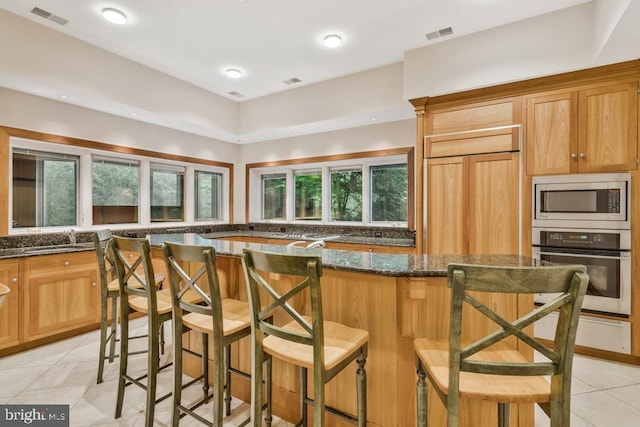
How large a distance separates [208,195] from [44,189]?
230 centimetres

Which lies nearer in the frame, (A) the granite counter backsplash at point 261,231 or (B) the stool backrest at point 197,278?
(B) the stool backrest at point 197,278

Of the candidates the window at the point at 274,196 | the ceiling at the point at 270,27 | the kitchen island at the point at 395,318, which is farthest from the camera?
the window at the point at 274,196

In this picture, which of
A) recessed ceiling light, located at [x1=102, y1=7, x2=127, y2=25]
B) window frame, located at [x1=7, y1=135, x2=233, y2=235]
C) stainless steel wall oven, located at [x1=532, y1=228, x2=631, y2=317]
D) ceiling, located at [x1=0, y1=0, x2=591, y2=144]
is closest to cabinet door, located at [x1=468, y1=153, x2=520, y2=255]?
stainless steel wall oven, located at [x1=532, y1=228, x2=631, y2=317]

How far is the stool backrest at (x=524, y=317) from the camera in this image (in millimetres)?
1022

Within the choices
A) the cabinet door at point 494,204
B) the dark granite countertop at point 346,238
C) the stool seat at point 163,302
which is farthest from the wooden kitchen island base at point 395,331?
the dark granite countertop at point 346,238

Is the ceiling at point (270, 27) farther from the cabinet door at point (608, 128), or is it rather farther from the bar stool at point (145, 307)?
the bar stool at point (145, 307)

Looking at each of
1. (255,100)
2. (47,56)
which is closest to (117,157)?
(47,56)

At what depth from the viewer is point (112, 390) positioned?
2383 millimetres

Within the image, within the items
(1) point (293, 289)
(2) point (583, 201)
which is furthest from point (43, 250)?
(2) point (583, 201)

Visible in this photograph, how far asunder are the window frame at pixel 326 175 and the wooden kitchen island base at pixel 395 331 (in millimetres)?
2681

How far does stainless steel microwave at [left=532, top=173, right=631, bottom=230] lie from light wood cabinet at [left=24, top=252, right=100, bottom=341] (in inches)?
183

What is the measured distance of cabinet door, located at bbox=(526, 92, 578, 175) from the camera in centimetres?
288

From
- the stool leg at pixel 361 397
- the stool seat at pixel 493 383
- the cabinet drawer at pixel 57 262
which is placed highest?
the cabinet drawer at pixel 57 262

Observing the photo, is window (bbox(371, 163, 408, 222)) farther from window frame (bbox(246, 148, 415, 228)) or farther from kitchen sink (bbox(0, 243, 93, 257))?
kitchen sink (bbox(0, 243, 93, 257))
